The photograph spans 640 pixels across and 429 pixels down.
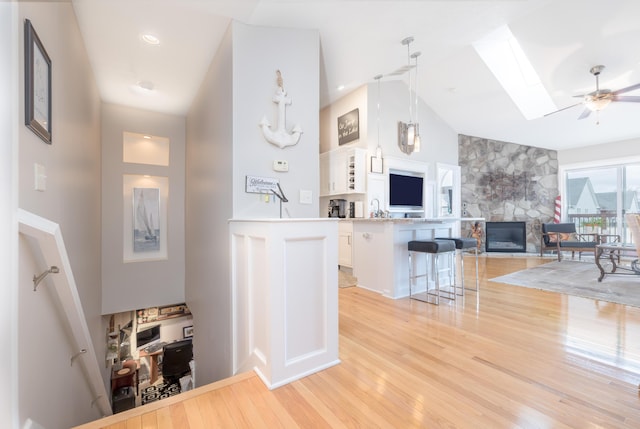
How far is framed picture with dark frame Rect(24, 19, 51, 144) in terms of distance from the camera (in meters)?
1.25

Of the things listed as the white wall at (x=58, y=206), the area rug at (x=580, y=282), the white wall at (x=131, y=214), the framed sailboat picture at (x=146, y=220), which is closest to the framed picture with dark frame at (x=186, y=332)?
the white wall at (x=131, y=214)

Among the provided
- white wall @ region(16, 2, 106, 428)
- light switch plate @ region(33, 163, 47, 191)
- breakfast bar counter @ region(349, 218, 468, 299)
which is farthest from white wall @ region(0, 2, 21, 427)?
breakfast bar counter @ region(349, 218, 468, 299)

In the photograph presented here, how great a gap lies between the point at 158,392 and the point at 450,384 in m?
5.50

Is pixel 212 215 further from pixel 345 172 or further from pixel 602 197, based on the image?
pixel 602 197

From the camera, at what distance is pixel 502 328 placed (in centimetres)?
239

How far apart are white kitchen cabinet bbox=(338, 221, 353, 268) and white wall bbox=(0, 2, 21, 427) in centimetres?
346

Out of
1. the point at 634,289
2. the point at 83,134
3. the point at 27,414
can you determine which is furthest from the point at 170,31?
the point at 634,289

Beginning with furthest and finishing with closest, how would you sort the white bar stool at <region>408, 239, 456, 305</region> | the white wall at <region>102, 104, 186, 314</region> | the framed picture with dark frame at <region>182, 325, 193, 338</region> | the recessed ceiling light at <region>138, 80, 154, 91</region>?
the framed picture with dark frame at <region>182, 325, 193, 338</region> → the white wall at <region>102, 104, 186, 314</region> → the recessed ceiling light at <region>138, 80, 154, 91</region> → the white bar stool at <region>408, 239, 456, 305</region>

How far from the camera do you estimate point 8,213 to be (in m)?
0.92

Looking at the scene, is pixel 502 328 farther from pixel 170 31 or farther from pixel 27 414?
pixel 170 31

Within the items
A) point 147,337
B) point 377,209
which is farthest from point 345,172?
point 147,337

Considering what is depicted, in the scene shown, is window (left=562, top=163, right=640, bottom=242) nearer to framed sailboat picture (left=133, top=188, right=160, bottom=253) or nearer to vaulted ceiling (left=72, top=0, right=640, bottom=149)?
vaulted ceiling (left=72, top=0, right=640, bottom=149)

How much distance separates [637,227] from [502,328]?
2.05 m

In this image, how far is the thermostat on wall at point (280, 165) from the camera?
2.30 meters
